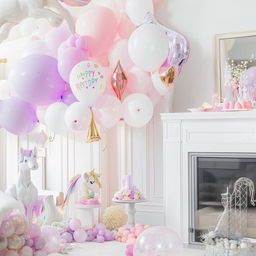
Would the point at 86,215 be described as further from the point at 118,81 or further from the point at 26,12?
the point at 26,12

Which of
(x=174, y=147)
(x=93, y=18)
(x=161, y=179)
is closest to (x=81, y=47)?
(x=93, y=18)

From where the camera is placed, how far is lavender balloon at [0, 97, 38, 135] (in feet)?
15.3

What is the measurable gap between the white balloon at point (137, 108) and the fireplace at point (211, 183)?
50cm

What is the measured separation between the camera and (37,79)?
4539 mm

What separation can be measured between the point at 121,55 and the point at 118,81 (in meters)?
0.24

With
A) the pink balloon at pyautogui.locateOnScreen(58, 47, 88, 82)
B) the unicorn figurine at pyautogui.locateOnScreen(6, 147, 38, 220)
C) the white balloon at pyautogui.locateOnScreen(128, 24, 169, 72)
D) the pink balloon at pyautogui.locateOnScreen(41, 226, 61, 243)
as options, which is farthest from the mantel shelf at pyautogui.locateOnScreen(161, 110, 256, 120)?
the pink balloon at pyautogui.locateOnScreen(41, 226, 61, 243)

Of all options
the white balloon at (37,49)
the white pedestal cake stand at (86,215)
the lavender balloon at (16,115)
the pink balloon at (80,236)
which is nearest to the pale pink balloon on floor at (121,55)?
the white balloon at (37,49)

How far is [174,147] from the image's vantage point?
15.8ft

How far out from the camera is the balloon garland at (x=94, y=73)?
4461 mm

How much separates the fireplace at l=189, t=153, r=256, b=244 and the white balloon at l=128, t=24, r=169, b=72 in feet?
2.87

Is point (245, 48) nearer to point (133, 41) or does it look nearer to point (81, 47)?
point (133, 41)

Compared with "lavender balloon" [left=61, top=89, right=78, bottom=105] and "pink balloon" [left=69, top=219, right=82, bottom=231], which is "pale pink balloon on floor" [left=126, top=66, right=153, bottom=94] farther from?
"pink balloon" [left=69, top=219, right=82, bottom=231]

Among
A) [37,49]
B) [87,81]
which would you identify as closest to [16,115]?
[37,49]

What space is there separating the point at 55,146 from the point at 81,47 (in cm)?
137
